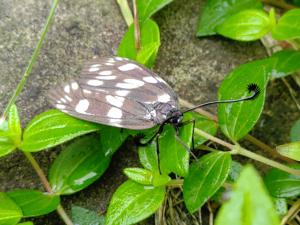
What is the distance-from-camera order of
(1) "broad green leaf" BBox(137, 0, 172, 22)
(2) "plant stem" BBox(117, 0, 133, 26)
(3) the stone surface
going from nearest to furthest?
(3) the stone surface < (1) "broad green leaf" BBox(137, 0, 172, 22) < (2) "plant stem" BBox(117, 0, 133, 26)

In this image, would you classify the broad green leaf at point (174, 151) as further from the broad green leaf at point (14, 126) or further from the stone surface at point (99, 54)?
the broad green leaf at point (14, 126)

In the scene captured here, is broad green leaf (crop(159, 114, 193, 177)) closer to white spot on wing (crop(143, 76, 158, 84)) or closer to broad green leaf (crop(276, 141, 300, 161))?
white spot on wing (crop(143, 76, 158, 84))

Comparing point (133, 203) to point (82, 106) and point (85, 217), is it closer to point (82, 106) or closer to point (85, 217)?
point (85, 217)

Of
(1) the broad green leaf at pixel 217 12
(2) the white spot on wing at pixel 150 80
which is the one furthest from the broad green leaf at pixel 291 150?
(1) the broad green leaf at pixel 217 12

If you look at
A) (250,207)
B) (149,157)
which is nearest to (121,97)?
(149,157)

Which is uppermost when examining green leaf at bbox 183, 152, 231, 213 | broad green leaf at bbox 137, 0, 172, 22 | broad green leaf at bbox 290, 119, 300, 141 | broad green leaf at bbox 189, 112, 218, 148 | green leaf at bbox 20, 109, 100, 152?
broad green leaf at bbox 137, 0, 172, 22

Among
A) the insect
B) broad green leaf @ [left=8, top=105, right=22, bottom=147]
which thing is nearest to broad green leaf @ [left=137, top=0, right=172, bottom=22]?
the insect
